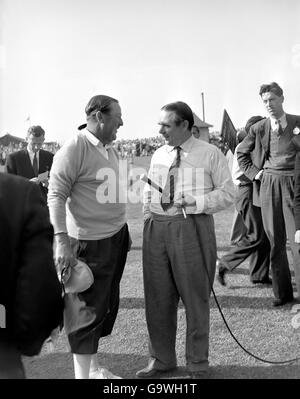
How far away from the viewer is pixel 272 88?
453cm

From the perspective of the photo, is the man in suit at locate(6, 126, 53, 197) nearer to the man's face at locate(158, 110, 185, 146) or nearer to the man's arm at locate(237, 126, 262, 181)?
the man's arm at locate(237, 126, 262, 181)

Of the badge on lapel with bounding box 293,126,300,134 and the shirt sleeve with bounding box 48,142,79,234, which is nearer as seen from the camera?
the shirt sleeve with bounding box 48,142,79,234

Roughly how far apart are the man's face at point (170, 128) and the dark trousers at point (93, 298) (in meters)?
0.76

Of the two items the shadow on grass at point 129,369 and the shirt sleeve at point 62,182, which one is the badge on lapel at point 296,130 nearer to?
the shadow on grass at point 129,369

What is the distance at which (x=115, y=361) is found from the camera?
3.72m

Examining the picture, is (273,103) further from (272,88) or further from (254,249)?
→ (254,249)

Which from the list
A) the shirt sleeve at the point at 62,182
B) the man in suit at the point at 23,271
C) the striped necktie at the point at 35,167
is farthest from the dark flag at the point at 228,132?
the man in suit at the point at 23,271

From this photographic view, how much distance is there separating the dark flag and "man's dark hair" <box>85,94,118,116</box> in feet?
12.9

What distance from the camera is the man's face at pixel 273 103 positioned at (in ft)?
15.1

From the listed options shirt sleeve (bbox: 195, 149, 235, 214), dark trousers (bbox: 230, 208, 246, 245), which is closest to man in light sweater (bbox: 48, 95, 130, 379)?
shirt sleeve (bbox: 195, 149, 235, 214)

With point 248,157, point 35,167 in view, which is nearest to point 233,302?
point 248,157

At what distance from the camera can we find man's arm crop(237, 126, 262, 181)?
16.5ft
